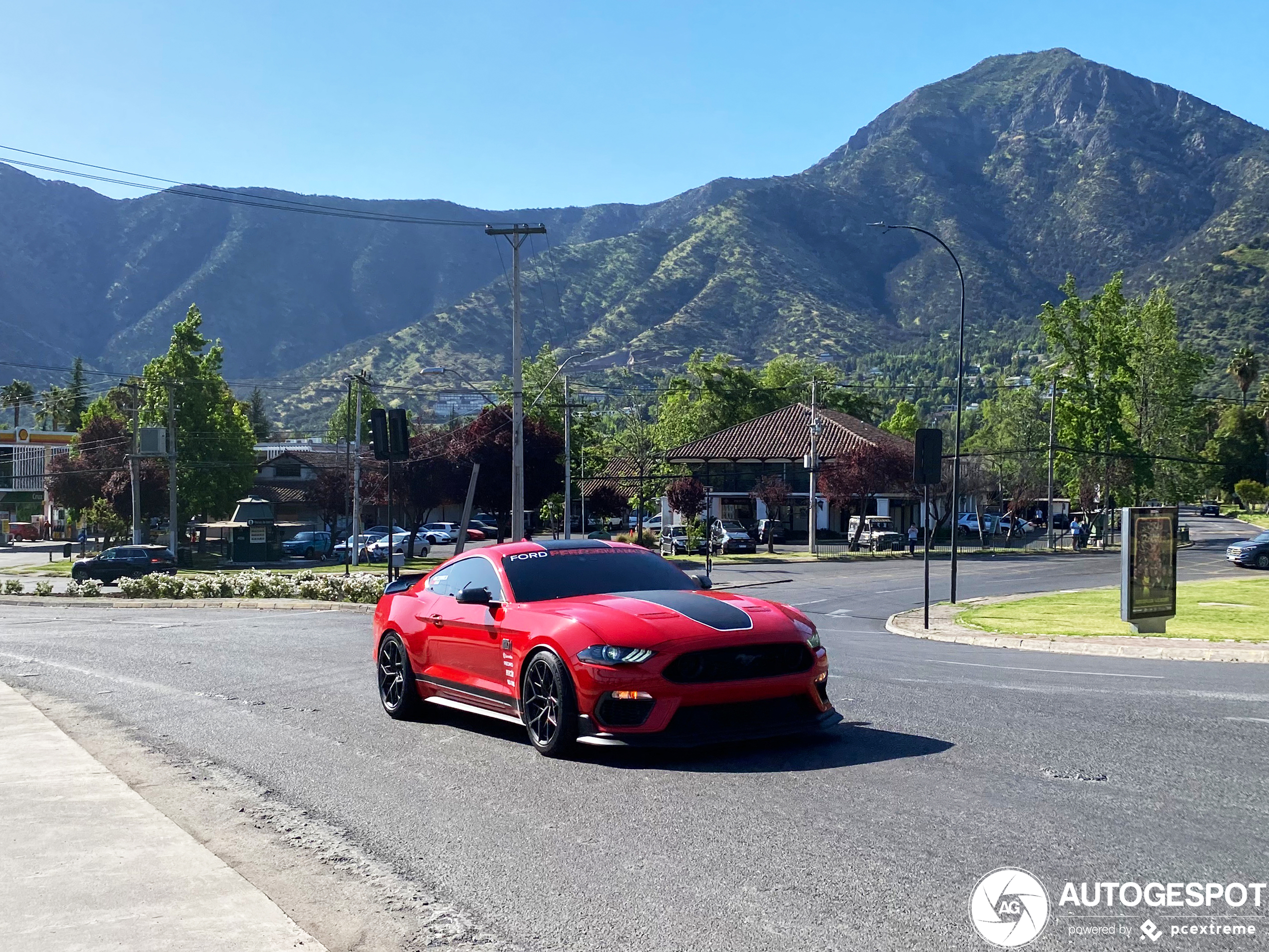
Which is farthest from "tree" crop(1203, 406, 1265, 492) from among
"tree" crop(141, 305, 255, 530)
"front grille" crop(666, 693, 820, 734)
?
"front grille" crop(666, 693, 820, 734)

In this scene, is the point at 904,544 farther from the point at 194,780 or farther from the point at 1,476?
the point at 1,476

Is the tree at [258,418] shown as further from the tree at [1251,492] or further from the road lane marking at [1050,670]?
the road lane marking at [1050,670]

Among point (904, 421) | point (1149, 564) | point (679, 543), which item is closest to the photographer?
point (1149, 564)

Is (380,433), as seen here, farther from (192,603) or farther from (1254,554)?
(1254,554)

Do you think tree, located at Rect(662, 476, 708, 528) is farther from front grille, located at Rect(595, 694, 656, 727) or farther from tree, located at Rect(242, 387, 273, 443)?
tree, located at Rect(242, 387, 273, 443)

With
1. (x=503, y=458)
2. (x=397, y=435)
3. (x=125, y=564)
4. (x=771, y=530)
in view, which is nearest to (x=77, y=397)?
(x=503, y=458)

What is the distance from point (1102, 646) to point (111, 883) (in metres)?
16.0

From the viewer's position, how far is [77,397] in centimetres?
13088

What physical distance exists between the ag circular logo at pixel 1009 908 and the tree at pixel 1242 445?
127950 mm

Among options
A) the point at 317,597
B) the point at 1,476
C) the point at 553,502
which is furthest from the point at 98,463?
the point at 317,597

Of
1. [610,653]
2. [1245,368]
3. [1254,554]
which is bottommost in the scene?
[1254,554]

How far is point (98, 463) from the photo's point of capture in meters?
79.1

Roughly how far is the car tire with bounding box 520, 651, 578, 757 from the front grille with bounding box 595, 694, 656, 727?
241mm

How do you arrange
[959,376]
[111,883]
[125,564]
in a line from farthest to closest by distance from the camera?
[125,564], [959,376], [111,883]
